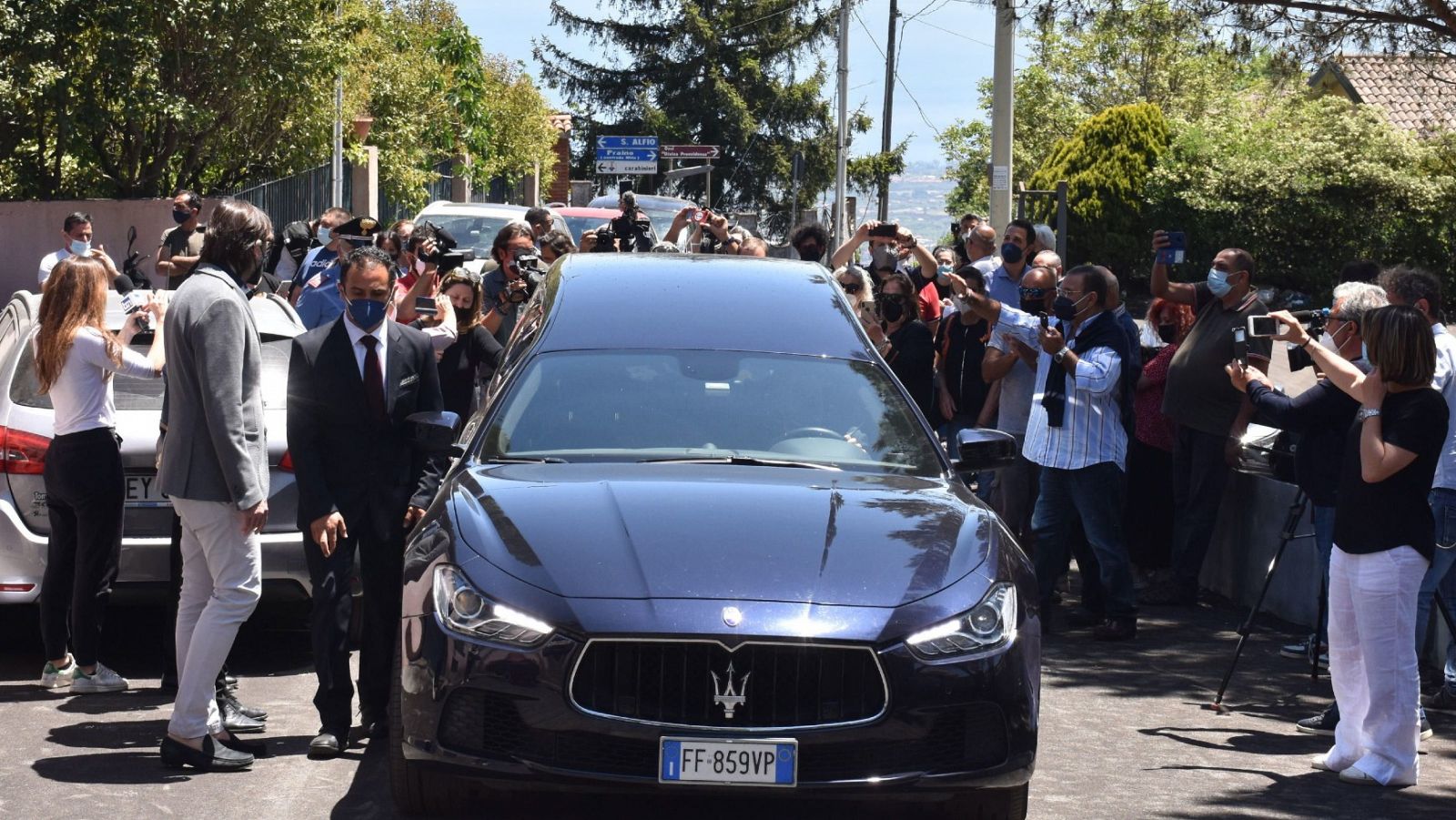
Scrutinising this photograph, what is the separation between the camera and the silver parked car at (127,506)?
7.42 meters

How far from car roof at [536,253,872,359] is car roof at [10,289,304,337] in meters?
1.48

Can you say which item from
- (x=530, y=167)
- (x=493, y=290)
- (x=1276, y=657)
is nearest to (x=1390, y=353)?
(x=1276, y=657)

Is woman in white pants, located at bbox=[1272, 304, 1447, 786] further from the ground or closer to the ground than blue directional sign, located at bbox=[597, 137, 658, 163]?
closer to the ground

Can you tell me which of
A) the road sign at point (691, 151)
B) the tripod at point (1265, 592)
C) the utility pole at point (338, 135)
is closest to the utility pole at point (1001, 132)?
the tripod at point (1265, 592)

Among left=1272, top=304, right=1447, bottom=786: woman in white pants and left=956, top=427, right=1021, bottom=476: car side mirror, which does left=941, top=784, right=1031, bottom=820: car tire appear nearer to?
left=956, top=427, right=1021, bottom=476: car side mirror

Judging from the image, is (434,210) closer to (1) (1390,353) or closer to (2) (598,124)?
(1) (1390,353)

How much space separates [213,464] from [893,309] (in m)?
5.51

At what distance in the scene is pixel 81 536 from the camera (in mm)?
7074

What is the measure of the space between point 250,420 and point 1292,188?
1197 inches

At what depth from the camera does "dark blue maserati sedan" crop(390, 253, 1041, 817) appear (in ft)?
16.3

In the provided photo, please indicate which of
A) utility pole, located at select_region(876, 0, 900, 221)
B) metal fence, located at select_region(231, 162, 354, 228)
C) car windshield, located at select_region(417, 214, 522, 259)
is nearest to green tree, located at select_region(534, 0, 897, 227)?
utility pole, located at select_region(876, 0, 900, 221)

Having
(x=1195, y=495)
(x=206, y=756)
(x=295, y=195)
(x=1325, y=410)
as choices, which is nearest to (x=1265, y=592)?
(x=1325, y=410)

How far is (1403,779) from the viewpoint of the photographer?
653 cm

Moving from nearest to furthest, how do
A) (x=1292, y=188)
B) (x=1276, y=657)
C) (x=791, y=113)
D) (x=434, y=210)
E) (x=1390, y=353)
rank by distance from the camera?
1. (x=1390, y=353)
2. (x=1276, y=657)
3. (x=434, y=210)
4. (x=1292, y=188)
5. (x=791, y=113)
